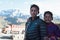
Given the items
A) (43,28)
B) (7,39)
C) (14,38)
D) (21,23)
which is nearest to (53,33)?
(43,28)

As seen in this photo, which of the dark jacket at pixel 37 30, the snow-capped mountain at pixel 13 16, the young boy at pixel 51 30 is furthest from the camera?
the snow-capped mountain at pixel 13 16

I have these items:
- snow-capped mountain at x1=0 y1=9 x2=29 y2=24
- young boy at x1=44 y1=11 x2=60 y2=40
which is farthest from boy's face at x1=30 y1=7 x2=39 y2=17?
snow-capped mountain at x1=0 y1=9 x2=29 y2=24

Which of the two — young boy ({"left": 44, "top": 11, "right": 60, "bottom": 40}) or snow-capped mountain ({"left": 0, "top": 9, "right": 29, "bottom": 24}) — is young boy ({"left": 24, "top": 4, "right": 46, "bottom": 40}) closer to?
young boy ({"left": 44, "top": 11, "right": 60, "bottom": 40})

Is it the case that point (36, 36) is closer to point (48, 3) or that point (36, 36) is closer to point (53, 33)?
point (53, 33)

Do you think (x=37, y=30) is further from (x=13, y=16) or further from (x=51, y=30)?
(x=13, y=16)

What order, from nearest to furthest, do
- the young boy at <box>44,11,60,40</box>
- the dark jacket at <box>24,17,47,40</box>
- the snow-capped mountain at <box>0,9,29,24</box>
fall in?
the dark jacket at <box>24,17,47,40</box>, the young boy at <box>44,11,60,40</box>, the snow-capped mountain at <box>0,9,29,24</box>

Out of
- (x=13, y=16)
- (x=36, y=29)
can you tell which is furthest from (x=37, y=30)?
(x=13, y=16)

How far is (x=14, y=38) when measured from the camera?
10.9 ft

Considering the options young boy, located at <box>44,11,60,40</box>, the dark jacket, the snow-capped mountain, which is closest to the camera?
the dark jacket

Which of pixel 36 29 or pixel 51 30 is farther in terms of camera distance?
pixel 51 30

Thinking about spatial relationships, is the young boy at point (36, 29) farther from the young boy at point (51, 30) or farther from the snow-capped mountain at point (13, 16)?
the snow-capped mountain at point (13, 16)

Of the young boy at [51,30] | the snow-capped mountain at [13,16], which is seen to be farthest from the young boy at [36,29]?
the snow-capped mountain at [13,16]

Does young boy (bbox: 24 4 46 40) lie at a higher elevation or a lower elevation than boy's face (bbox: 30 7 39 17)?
lower

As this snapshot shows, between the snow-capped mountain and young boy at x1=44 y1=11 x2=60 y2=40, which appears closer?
young boy at x1=44 y1=11 x2=60 y2=40
